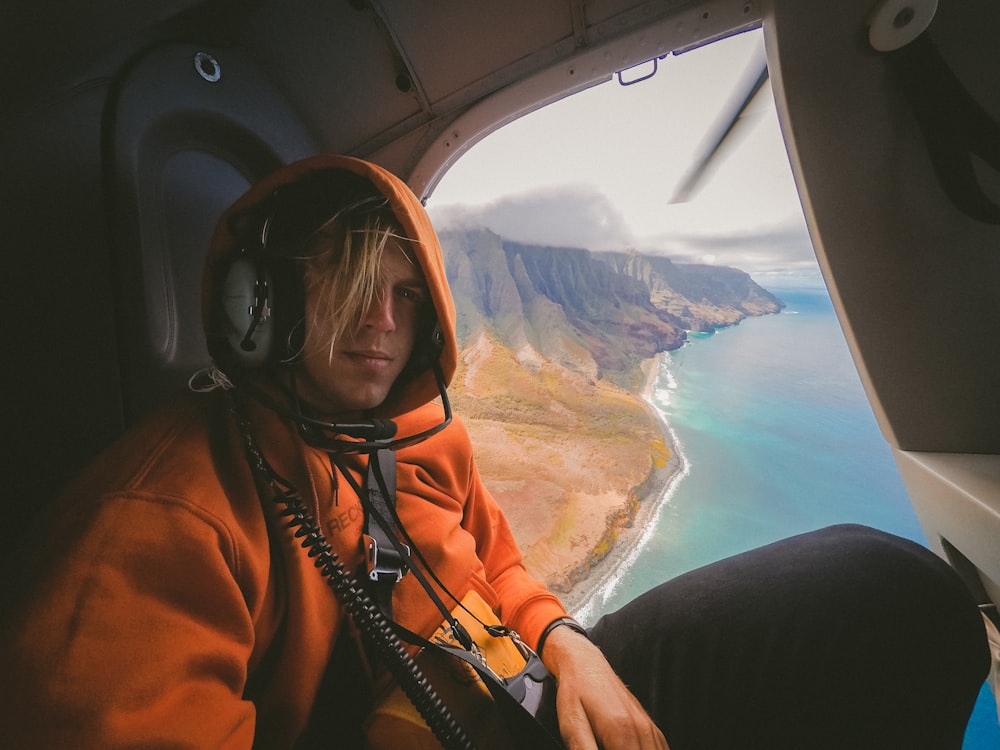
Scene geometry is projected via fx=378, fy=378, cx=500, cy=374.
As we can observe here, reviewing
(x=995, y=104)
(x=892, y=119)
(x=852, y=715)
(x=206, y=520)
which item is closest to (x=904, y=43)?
(x=892, y=119)

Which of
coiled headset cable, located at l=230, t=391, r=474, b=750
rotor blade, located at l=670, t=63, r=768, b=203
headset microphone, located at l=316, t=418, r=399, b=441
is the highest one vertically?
rotor blade, located at l=670, t=63, r=768, b=203

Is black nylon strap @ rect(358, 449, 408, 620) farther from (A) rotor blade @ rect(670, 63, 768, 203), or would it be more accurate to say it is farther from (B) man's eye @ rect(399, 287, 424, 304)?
(A) rotor blade @ rect(670, 63, 768, 203)

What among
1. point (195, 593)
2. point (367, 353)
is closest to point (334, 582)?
point (195, 593)

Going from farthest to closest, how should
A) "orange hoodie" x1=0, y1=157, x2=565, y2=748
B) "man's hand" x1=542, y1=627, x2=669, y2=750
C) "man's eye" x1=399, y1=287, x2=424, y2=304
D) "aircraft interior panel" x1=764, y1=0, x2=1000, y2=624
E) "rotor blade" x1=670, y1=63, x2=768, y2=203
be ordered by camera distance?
"rotor blade" x1=670, y1=63, x2=768, y2=203 → "aircraft interior panel" x1=764, y1=0, x2=1000, y2=624 → "man's eye" x1=399, y1=287, x2=424, y2=304 → "man's hand" x1=542, y1=627, x2=669, y2=750 → "orange hoodie" x1=0, y1=157, x2=565, y2=748

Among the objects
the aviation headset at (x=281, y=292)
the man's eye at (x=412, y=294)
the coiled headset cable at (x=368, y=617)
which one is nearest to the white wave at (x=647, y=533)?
the coiled headset cable at (x=368, y=617)

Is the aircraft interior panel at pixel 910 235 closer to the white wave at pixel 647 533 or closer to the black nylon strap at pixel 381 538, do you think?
the white wave at pixel 647 533

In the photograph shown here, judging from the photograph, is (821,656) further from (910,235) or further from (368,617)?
(910,235)

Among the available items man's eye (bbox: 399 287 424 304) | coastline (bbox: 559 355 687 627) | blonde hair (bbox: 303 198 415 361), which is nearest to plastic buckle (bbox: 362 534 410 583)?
blonde hair (bbox: 303 198 415 361)

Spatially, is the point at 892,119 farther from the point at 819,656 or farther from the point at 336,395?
the point at 336,395
